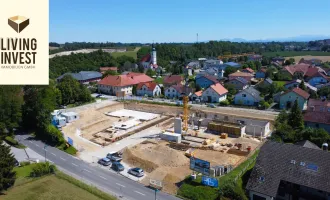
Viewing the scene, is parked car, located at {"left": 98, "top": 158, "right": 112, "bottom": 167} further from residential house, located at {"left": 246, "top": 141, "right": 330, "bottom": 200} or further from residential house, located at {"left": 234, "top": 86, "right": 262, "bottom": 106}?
residential house, located at {"left": 234, "top": 86, "right": 262, "bottom": 106}

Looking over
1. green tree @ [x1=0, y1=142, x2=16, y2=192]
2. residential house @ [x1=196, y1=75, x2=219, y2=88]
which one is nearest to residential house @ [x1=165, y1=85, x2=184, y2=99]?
residential house @ [x1=196, y1=75, x2=219, y2=88]

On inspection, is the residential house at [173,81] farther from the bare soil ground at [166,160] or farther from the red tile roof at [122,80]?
the bare soil ground at [166,160]

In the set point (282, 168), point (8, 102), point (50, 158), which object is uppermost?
point (8, 102)

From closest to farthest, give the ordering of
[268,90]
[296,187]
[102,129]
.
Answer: [296,187] → [102,129] → [268,90]

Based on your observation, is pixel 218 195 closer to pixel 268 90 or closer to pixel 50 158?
pixel 50 158

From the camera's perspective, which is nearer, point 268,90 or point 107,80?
point 268,90

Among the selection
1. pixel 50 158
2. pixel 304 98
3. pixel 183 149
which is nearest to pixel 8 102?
pixel 50 158
